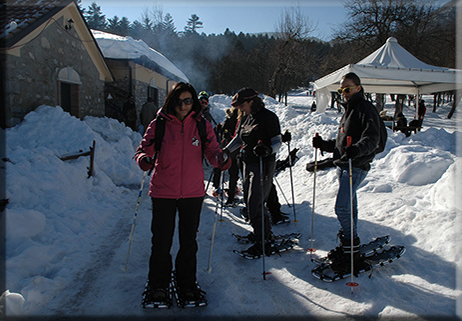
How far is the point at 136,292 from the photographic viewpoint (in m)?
3.22

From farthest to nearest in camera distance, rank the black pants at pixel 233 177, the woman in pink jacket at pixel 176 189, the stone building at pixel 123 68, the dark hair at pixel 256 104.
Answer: the stone building at pixel 123 68 < the black pants at pixel 233 177 < the dark hair at pixel 256 104 < the woman in pink jacket at pixel 176 189

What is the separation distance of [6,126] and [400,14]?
2804 centimetres

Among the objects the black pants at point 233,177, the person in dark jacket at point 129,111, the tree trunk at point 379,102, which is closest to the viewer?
the black pants at point 233,177

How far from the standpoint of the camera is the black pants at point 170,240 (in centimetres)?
300

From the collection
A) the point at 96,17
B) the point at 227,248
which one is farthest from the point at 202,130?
the point at 96,17

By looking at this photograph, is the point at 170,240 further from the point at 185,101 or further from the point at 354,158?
the point at 354,158

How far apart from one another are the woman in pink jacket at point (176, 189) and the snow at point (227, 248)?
27 centimetres

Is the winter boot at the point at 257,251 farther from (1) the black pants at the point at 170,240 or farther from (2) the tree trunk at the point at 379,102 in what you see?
(2) the tree trunk at the point at 379,102

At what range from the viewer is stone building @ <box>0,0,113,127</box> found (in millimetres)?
7629

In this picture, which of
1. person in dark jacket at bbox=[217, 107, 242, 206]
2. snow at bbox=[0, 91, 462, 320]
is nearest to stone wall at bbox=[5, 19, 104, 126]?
snow at bbox=[0, 91, 462, 320]

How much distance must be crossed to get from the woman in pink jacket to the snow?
0.27m

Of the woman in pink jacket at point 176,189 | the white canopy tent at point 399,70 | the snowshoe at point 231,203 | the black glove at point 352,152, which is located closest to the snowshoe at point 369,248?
the black glove at point 352,152

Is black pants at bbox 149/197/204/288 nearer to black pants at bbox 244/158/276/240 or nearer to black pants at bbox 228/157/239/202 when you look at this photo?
black pants at bbox 244/158/276/240

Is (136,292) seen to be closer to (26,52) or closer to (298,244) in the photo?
(298,244)
